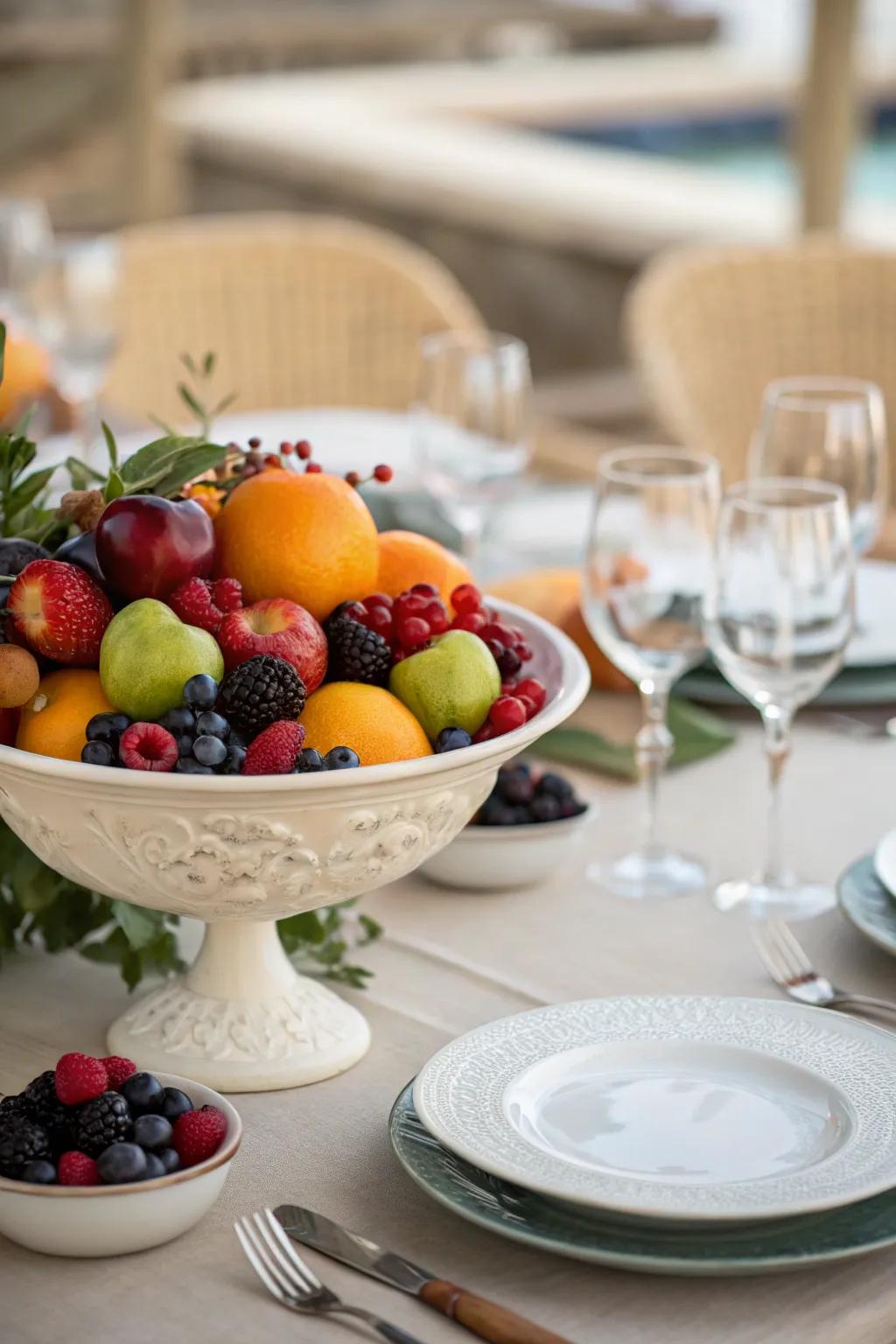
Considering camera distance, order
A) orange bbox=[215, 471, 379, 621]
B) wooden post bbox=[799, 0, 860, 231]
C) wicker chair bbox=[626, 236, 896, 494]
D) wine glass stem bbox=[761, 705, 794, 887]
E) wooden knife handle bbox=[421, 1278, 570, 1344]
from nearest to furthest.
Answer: wooden knife handle bbox=[421, 1278, 570, 1344]
orange bbox=[215, 471, 379, 621]
wine glass stem bbox=[761, 705, 794, 887]
wicker chair bbox=[626, 236, 896, 494]
wooden post bbox=[799, 0, 860, 231]

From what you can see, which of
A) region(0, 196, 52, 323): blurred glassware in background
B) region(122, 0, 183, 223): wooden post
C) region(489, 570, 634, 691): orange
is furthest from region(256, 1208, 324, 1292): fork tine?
region(122, 0, 183, 223): wooden post

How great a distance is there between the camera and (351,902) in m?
1.07

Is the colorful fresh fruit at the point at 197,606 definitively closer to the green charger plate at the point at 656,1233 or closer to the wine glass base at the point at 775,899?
the green charger plate at the point at 656,1233

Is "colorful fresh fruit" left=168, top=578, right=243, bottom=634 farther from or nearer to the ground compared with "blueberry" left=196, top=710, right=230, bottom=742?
farther from the ground

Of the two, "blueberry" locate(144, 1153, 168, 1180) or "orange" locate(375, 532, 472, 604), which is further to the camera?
"orange" locate(375, 532, 472, 604)

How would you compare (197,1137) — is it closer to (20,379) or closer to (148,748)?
(148,748)

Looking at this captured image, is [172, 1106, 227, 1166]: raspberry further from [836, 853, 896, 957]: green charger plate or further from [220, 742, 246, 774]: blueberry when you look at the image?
[836, 853, 896, 957]: green charger plate

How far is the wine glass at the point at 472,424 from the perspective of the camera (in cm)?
151

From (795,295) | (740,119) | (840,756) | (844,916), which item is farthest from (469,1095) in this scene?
(740,119)

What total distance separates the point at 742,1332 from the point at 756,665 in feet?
1.46

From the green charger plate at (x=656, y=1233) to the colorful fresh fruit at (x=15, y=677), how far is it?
269 millimetres

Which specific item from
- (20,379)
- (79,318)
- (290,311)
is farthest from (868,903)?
(290,311)

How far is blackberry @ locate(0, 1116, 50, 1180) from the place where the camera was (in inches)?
28.6

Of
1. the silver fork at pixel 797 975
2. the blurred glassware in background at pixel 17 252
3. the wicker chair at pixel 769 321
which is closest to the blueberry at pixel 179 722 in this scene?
the silver fork at pixel 797 975
